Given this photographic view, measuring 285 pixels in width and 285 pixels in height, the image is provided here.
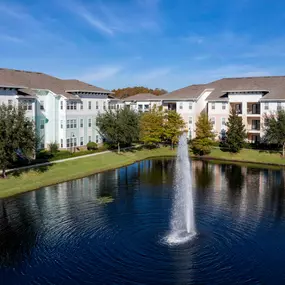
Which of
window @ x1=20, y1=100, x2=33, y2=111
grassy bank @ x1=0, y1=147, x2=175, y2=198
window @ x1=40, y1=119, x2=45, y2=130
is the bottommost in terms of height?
grassy bank @ x1=0, y1=147, x2=175, y2=198

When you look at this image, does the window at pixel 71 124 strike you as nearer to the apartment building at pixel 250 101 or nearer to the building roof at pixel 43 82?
the building roof at pixel 43 82

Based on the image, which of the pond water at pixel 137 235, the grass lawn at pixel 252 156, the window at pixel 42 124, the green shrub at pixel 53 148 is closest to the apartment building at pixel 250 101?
the grass lawn at pixel 252 156

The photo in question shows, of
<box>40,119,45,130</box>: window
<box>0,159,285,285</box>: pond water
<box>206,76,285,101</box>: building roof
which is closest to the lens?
<box>0,159,285,285</box>: pond water

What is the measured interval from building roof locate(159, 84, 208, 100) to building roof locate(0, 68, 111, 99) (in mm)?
14883

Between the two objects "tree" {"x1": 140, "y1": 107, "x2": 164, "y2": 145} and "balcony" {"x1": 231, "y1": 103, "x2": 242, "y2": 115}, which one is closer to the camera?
"tree" {"x1": 140, "y1": 107, "x2": 164, "y2": 145}

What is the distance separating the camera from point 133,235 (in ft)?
86.3

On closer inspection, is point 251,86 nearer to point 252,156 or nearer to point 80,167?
point 252,156

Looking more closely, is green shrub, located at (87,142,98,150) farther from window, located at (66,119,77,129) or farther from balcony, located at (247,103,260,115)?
balcony, located at (247,103,260,115)

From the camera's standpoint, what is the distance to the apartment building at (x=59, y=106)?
181 feet

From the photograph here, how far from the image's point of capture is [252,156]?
57.5 metres

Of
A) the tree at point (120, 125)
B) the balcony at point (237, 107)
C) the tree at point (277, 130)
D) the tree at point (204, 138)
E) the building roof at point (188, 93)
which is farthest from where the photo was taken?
the building roof at point (188, 93)

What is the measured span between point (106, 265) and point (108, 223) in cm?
704


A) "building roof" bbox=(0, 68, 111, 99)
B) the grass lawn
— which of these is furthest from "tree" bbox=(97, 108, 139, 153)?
the grass lawn

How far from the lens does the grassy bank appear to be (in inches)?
1507
